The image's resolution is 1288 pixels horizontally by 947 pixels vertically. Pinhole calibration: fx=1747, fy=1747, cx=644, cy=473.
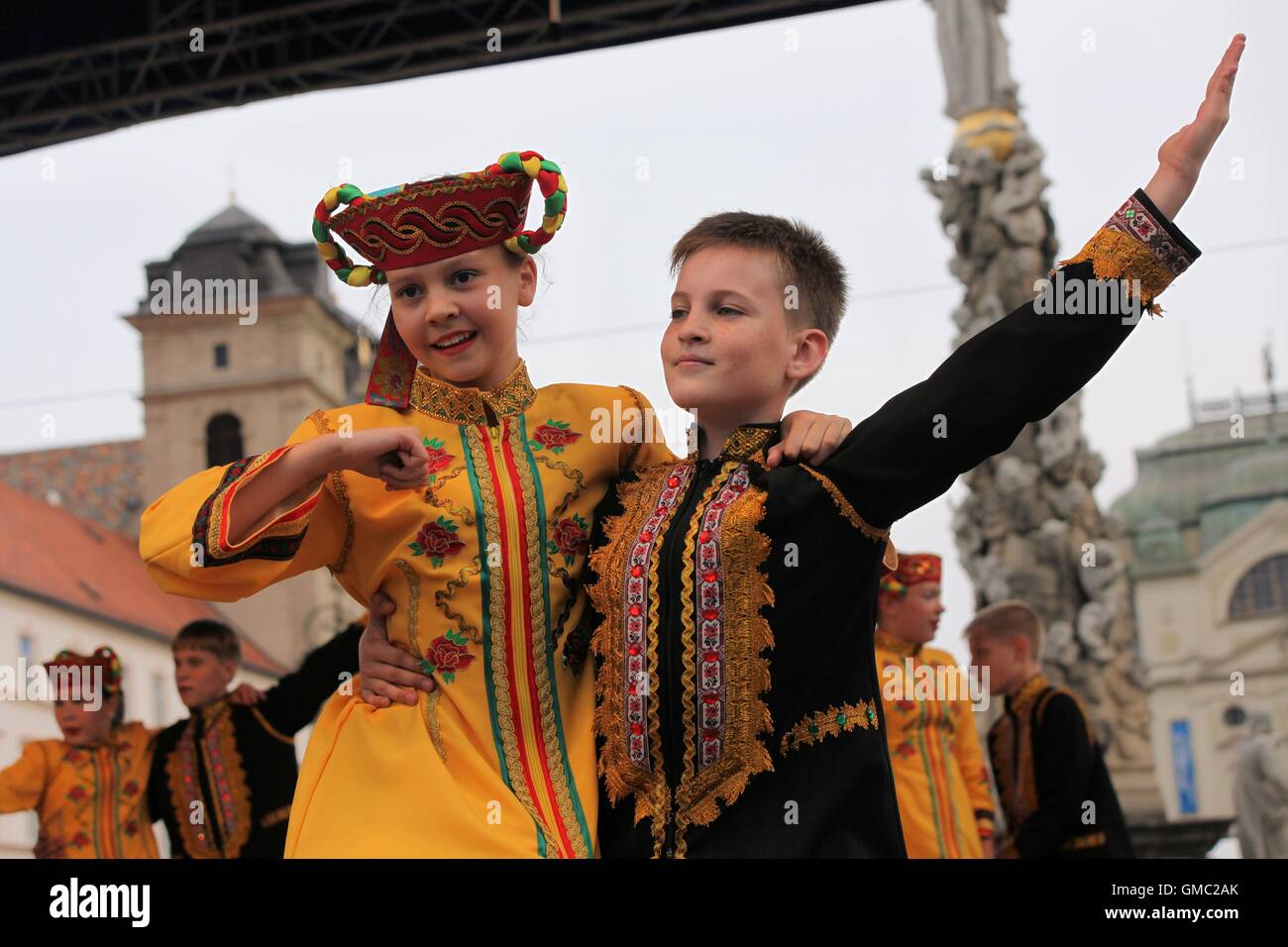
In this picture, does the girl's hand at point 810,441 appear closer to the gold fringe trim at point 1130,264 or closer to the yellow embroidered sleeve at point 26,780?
the gold fringe trim at point 1130,264

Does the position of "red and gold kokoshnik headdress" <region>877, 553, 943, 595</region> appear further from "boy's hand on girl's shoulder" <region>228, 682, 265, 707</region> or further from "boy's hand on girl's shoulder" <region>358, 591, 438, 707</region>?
"boy's hand on girl's shoulder" <region>358, 591, 438, 707</region>

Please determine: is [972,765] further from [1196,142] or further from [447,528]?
[1196,142]

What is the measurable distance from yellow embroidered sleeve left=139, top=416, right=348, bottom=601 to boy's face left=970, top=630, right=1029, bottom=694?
431cm

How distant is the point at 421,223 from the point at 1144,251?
1.16m

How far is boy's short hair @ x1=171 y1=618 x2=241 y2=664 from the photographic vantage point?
264 inches

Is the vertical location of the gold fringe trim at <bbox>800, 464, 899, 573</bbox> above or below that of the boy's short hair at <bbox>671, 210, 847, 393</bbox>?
below

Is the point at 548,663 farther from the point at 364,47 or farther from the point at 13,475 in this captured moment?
the point at 13,475

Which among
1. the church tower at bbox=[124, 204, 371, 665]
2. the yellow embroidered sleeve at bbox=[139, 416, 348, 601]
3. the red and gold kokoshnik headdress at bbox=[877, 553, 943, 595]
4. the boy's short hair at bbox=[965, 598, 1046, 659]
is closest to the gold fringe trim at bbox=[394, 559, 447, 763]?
the yellow embroidered sleeve at bbox=[139, 416, 348, 601]

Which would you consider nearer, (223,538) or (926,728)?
(223,538)

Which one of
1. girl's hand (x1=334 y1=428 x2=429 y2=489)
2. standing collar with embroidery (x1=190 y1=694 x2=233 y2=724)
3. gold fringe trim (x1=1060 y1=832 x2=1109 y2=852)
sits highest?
standing collar with embroidery (x1=190 y1=694 x2=233 y2=724)

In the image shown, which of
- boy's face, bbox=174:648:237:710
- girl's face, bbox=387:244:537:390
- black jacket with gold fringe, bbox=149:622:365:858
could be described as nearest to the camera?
girl's face, bbox=387:244:537:390

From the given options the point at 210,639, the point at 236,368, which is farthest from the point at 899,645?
the point at 236,368

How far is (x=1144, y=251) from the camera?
2629mm
